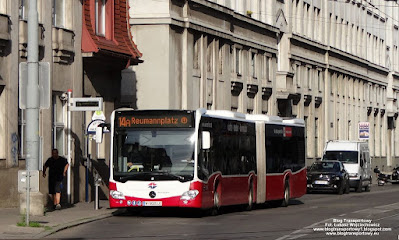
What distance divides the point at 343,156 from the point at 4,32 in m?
28.6

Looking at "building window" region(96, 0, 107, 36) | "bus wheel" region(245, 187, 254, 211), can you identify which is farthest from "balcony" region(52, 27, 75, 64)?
"bus wheel" region(245, 187, 254, 211)

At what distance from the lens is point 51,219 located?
985 inches

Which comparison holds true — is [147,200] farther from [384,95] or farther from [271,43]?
[384,95]

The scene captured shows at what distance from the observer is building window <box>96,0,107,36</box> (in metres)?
35.8

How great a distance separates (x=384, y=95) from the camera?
9012cm

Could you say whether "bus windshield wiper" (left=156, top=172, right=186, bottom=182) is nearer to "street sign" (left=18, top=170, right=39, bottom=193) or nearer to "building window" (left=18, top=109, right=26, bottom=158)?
"street sign" (left=18, top=170, right=39, bottom=193)

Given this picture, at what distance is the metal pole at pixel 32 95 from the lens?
929 inches

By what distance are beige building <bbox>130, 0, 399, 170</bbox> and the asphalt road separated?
14.3m

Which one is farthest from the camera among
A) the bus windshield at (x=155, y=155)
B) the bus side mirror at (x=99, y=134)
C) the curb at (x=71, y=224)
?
the bus side mirror at (x=99, y=134)

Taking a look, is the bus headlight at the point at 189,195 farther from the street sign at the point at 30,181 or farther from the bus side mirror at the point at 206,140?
the street sign at the point at 30,181

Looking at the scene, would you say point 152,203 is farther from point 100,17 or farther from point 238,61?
point 238,61

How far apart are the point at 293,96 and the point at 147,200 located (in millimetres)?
35278

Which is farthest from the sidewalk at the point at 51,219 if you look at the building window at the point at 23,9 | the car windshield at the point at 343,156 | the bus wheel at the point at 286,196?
the car windshield at the point at 343,156

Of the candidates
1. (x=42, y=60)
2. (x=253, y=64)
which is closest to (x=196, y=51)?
(x=253, y=64)
